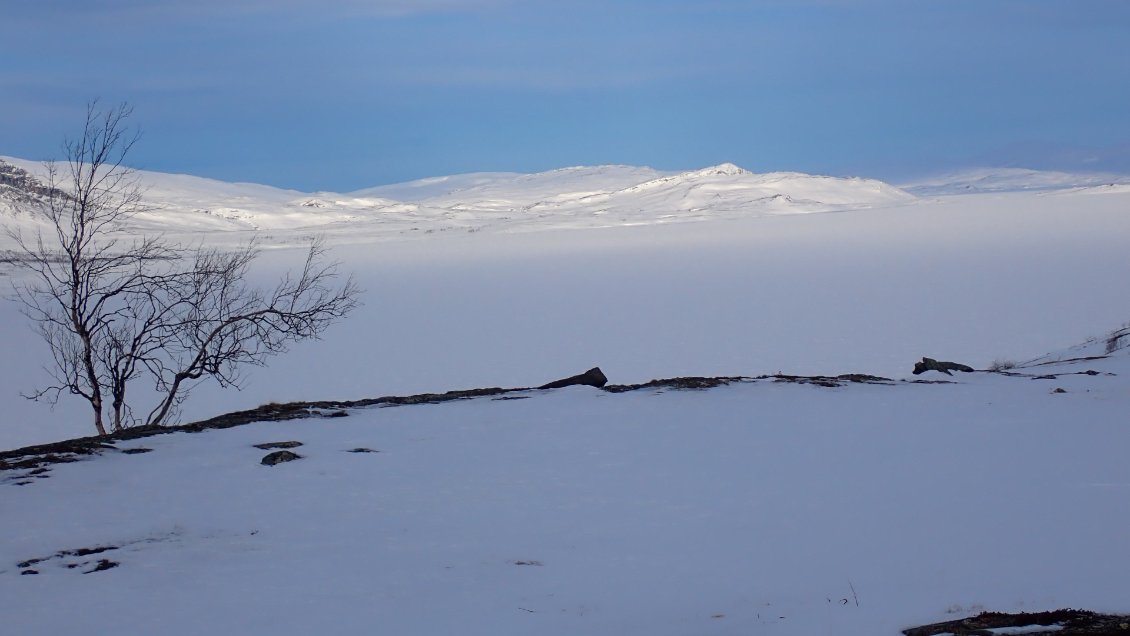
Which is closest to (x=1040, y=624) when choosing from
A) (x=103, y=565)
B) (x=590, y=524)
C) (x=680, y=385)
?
(x=590, y=524)

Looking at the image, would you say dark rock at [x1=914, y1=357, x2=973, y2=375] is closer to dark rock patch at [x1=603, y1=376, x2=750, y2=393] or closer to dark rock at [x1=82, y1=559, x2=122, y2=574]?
dark rock patch at [x1=603, y1=376, x2=750, y2=393]

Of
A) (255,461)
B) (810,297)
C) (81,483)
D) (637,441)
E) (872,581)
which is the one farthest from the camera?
(810,297)

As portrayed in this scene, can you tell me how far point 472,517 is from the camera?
8.94 meters

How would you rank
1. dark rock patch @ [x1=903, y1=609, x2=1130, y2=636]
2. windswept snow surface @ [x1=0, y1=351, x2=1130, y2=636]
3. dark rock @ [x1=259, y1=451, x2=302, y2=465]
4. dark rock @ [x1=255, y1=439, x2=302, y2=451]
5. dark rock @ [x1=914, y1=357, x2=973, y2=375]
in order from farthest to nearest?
dark rock @ [x1=914, y1=357, x2=973, y2=375] → dark rock @ [x1=255, y1=439, x2=302, y2=451] → dark rock @ [x1=259, y1=451, x2=302, y2=465] → windswept snow surface @ [x1=0, y1=351, x2=1130, y2=636] → dark rock patch @ [x1=903, y1=609, x2=1130, y2=636]

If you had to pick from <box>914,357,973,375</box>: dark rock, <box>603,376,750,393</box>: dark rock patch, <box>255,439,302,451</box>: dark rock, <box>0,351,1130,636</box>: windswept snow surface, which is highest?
<box>603,376,750,393</box>: dark rock patch

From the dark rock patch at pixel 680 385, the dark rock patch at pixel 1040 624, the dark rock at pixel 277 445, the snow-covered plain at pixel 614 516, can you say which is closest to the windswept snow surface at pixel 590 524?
the snow-covered plain at pixel 614 516

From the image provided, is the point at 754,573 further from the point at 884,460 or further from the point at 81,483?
the point at 81,483

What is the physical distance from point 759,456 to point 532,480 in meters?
2.46

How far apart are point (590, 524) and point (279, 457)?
3481 mm

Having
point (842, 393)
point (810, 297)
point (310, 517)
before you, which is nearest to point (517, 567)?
point (310, 517)

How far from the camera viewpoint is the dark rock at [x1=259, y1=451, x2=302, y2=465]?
10376 mm

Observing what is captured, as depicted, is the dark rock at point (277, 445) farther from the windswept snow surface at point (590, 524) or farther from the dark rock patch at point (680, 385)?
the dark rock patch at point (680, 385)

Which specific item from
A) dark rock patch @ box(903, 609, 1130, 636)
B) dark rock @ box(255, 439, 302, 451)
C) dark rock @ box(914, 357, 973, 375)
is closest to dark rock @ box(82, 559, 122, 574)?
dark rock @ box(255, 439, 302, 451)

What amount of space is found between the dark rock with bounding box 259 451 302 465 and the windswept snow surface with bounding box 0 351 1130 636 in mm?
124
